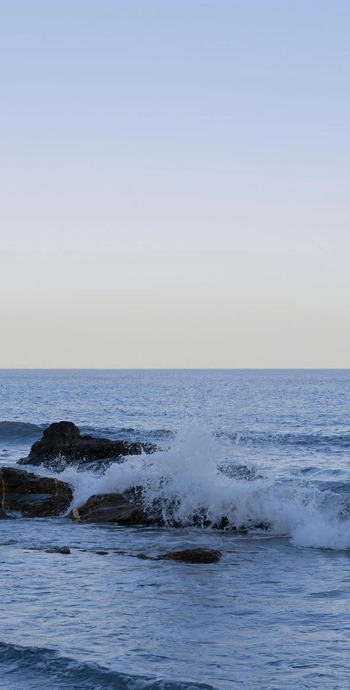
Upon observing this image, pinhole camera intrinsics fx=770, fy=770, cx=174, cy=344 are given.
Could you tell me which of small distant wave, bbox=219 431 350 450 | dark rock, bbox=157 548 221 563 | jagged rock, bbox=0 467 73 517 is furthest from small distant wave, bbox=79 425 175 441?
dark rock, bbox=157 548 221 563

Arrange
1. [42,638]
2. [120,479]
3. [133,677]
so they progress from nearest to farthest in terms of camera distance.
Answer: [133,677] → [42,638] → [120,479]

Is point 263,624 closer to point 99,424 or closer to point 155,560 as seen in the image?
point 155,560

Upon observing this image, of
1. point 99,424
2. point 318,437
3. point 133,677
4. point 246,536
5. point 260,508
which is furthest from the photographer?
point 99,424

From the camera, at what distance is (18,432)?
43.7 meters

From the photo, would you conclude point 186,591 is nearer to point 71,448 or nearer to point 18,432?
point 71,448

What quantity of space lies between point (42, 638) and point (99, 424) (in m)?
43.3

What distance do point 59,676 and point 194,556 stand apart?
550 centimetres

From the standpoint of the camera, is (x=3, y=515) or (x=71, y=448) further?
(x=71, y=448)

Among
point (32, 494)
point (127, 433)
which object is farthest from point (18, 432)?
point (32, 494)

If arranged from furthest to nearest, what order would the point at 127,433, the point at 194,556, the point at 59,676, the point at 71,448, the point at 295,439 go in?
the point at 127,433 < the point at 295,439 < the point at 71,448 < the point at 194,556 < the point at 59,676

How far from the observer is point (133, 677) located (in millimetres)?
7535

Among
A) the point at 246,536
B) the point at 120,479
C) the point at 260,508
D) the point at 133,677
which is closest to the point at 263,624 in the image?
the point at 133,677

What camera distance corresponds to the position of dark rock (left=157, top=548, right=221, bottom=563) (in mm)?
12922

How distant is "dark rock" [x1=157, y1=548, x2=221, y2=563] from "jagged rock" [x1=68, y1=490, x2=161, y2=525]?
13.2 ft
